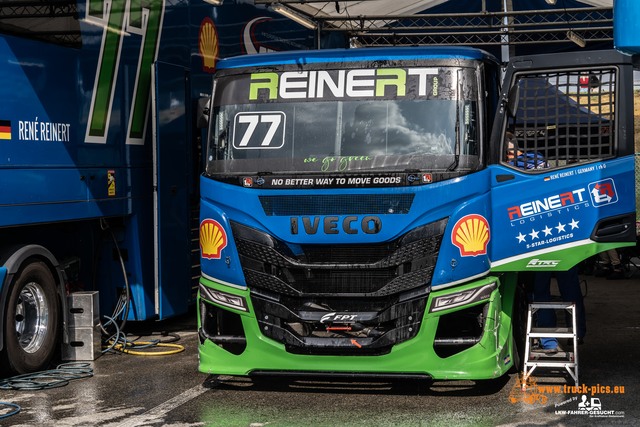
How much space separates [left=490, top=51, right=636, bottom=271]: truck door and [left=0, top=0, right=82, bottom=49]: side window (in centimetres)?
378

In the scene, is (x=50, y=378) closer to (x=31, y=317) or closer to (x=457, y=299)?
(x=31, y=317)

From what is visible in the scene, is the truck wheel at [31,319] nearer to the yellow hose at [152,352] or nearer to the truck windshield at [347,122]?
the yellow hose at [152,352]

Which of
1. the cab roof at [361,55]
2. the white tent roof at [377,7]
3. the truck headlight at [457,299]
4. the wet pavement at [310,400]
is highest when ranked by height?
the white tent roof at [377,7]

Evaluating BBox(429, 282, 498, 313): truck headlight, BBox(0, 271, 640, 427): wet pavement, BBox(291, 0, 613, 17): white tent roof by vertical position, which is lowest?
BBox(0, 271, 640, 427): wet pavement

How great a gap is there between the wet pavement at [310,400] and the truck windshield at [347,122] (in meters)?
1.71

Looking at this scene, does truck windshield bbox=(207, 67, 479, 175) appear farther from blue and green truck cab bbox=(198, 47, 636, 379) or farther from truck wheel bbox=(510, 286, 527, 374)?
truck wheel bbox=(510, 286, 527, 374)

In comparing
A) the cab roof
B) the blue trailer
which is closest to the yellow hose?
the blue trailer

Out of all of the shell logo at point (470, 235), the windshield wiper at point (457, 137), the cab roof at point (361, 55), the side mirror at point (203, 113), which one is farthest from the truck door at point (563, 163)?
the side mirror at point (203, 113)

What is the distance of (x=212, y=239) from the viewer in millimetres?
6254

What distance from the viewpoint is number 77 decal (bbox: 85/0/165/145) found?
7484 mm

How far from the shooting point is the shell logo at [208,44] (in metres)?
9.02

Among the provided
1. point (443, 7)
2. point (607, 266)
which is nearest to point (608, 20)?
point (443, 7)

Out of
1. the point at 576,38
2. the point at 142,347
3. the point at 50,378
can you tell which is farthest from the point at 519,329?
the point at 576,38

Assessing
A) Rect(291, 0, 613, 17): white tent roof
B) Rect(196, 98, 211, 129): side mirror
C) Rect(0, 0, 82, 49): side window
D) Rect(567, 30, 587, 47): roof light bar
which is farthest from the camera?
Rect(567, 30, 587, 47): roof light bar
